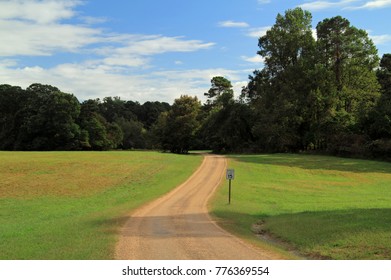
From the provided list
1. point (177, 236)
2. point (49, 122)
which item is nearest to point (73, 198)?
point (177, 236)

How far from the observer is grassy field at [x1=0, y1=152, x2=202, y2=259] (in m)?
12.3

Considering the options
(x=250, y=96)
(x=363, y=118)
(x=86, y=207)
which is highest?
(x=250, y=96)

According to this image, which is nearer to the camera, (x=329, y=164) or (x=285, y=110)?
(x=329, y=164)

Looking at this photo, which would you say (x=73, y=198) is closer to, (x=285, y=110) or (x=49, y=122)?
(x=285, y=110)

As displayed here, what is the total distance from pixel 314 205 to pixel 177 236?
1307 cm

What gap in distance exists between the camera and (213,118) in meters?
86.2

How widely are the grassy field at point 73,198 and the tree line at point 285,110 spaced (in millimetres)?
26500

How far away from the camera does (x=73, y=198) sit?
28062 millimetres

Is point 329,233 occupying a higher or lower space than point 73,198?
higher

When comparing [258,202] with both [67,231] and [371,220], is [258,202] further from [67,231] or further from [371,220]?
[67,231]

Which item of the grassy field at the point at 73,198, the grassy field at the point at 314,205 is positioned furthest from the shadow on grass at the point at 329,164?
the grassy field at the point at 73,198

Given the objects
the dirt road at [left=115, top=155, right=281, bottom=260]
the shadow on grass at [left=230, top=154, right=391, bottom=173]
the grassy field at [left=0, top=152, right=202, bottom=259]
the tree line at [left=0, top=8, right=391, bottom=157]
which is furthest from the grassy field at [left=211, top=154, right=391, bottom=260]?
the tree line at [left=0, top=8, right=391, bottom=157]
